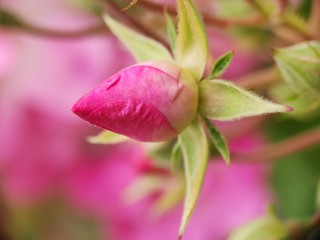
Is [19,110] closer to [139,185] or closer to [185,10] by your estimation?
[139,185]

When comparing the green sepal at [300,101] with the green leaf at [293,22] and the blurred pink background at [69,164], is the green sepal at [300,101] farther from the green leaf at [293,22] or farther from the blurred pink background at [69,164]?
the blurred pink background at [69,164]

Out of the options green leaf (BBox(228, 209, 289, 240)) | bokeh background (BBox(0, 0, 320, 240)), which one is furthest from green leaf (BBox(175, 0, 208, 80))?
bokeh background (BBox(0, 0, 320, 240))

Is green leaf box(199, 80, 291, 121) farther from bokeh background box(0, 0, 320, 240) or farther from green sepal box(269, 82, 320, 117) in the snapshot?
bokeh background box(0, 0, 320, 240)

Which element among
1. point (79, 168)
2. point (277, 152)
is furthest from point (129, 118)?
Answer: point (79, 168)

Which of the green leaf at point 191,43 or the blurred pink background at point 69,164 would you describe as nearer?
the green leaf at point 191,43

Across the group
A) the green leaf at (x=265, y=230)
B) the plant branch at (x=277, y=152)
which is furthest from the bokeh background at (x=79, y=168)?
the green leaf at (x=265, y=230)

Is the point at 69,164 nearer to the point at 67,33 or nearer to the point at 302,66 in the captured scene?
the point at 67,33

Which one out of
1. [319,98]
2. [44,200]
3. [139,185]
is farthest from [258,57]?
[44,200]
